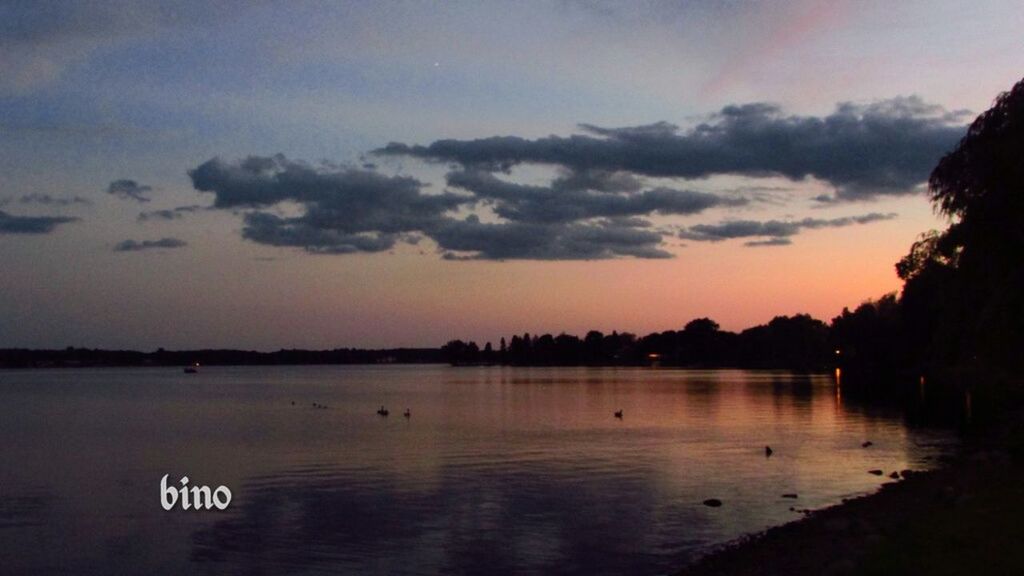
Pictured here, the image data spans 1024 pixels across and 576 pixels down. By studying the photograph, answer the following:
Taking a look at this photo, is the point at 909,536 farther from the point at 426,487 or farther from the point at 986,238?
the point at 426,487

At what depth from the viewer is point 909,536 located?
1848 cm

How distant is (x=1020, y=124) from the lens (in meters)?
28.7

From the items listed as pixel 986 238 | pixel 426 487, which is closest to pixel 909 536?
pixel 986 238

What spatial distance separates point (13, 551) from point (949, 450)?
39.3 meters

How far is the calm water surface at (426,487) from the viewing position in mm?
24844

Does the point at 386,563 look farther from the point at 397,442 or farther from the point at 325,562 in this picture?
the point at 397,442

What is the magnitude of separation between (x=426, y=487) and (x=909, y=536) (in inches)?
830

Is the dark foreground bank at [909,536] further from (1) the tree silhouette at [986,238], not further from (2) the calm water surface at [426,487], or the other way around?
(1) the tree silhouette at [986,238]

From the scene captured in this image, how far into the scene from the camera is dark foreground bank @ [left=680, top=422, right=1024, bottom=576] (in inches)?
605

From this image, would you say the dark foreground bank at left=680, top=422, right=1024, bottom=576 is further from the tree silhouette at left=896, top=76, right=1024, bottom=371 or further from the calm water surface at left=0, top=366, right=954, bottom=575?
the tree silhouette at left=896, top=76, right=1024, bottom=371

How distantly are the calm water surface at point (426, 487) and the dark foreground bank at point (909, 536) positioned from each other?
226 centimetres

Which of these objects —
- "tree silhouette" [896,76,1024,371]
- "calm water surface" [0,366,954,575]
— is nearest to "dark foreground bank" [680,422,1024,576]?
"calm water surface" [0,366,954,575]

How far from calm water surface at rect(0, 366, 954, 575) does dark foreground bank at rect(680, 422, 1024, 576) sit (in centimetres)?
226

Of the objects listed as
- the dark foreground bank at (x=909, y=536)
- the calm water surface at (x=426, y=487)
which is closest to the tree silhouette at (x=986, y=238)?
the dark foreground bank at (x=909, y=536)
